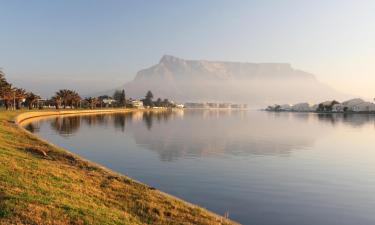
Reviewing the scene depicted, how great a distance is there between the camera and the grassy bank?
12600mm

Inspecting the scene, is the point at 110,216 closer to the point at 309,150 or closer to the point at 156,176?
the point at 156,176

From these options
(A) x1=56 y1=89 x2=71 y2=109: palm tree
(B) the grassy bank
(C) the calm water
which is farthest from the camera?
(A) x1=56 y1=89 x2=71 y2=109: palm tree

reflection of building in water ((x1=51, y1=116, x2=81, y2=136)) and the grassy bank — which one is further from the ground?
the grassy bank

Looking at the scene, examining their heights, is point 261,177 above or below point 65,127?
below

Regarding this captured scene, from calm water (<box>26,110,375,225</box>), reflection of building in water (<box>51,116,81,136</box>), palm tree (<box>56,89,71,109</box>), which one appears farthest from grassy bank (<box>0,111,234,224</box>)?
palm tree (<box>56,89,71,109</box>)

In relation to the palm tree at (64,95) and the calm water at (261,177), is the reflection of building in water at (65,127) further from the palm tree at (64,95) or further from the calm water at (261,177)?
the palm tree at (64,95)

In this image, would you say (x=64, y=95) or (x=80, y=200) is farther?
(x=64, y=95)

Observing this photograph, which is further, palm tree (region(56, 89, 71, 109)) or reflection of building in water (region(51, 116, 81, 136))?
palm tree (region(56, 89, 71, 109))

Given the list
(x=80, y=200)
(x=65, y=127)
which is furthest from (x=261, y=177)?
(x=65, y=127)

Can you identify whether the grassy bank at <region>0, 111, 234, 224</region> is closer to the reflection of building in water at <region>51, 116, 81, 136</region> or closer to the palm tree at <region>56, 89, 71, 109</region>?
the reflection of building in water at <region>51, 116, 81, 136</region>

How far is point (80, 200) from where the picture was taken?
51.4 ft

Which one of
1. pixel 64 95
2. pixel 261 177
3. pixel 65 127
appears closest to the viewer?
pixel 261 177

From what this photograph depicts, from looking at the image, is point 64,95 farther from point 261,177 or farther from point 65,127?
point 261,177

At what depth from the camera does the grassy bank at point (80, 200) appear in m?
12.6
